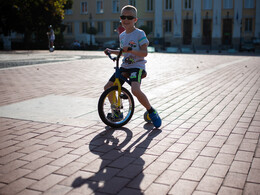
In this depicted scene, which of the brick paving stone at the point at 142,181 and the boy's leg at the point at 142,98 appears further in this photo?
the boy's leg at the point at 142,98

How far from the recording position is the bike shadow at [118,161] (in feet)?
9.31

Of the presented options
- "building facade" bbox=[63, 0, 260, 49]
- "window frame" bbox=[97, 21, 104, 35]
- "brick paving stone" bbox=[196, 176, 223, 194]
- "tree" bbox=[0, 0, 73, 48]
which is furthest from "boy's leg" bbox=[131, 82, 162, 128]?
"window frame" bbox=[97, 21, 104, 35]

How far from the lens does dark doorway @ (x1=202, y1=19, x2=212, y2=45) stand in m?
46.2

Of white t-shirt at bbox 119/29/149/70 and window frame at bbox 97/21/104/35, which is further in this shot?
window frame at bbox 97/21/104/35

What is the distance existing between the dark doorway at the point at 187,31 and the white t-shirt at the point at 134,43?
44.7 metres

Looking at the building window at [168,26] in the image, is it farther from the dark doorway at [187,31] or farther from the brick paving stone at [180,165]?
the brick paving stone at [180,165]

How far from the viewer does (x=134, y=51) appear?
13.9 ft

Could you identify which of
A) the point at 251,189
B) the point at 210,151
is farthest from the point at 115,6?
the point at 251,189

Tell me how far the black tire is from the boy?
18 centimetres

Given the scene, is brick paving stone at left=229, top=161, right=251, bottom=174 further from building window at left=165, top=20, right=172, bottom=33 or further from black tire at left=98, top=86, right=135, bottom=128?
building window at left=165, top=20, right=172, bottom=33

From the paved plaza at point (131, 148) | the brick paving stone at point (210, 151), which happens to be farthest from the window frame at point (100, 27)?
the brick paving stone at point (210, 151)

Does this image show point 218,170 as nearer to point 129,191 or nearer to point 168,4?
point 129,191

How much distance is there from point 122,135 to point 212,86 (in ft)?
15.6

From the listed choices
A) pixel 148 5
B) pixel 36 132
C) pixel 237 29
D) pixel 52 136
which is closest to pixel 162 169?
pixel 52 136
